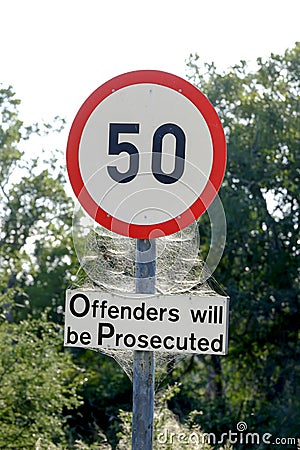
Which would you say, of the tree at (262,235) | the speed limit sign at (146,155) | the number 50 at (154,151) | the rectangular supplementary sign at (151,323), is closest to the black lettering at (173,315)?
the rectangular supplementary sign at (151,323)

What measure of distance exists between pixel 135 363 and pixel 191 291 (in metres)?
0.27

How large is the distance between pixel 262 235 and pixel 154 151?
56.5ft

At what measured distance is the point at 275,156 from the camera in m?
19.8

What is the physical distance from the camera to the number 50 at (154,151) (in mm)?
2508

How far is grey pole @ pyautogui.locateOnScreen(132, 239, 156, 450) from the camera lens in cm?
248

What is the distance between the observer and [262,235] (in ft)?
64.2

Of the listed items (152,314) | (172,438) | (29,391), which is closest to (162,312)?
(152,314)

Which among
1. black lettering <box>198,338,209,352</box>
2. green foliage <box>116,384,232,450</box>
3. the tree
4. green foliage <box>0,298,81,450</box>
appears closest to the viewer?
black lettering <box>198,338,209,352</box>

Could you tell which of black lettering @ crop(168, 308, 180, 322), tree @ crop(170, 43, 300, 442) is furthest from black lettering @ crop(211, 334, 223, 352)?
tree @ crop(170, 43, 300, 442)

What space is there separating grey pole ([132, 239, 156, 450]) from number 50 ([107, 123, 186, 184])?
24cm

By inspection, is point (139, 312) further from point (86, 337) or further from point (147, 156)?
point (147, 156)

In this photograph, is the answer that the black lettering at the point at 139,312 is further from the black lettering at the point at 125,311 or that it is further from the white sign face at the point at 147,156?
the white sign face at the point at 147,156

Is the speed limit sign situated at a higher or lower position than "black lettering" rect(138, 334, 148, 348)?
higher

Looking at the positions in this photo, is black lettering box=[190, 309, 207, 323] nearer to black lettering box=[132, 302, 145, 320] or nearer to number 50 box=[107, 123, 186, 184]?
black lettering box=[132, 302, 145, 320]
